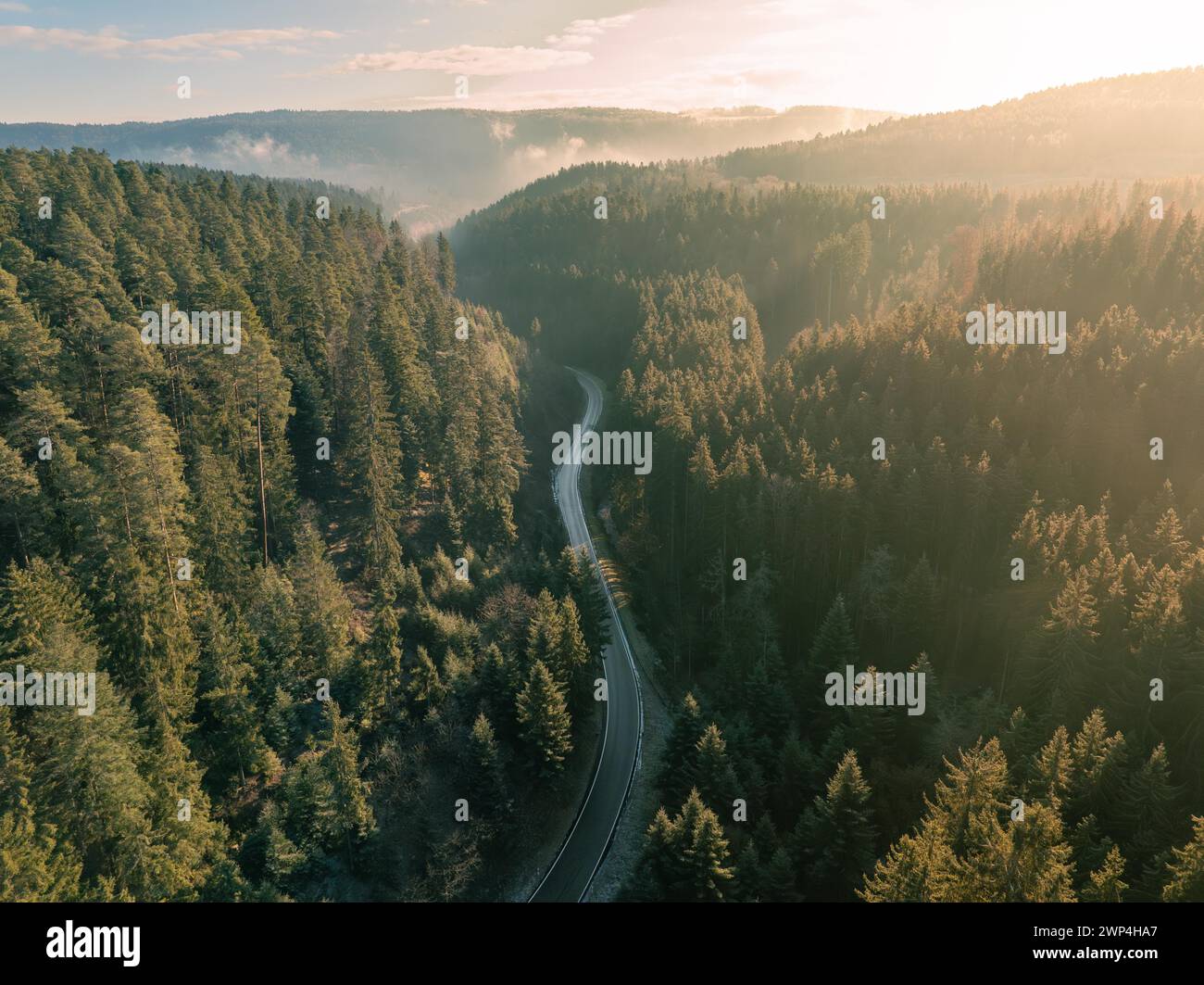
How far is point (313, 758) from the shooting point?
40.4 meters

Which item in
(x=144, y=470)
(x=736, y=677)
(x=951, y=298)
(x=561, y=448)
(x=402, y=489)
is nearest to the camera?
(x=144, y=470)

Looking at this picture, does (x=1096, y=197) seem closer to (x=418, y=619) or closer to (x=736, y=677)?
(x=736, y=677)

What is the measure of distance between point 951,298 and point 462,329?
2390 inches

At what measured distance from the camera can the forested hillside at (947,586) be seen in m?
30.0

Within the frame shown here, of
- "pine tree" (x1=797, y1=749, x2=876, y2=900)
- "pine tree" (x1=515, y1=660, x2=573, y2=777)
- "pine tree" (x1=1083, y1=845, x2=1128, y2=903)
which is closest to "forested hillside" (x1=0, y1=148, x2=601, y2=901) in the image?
"pine tree" (x1=515, y1=660, x2=573, y2=777)

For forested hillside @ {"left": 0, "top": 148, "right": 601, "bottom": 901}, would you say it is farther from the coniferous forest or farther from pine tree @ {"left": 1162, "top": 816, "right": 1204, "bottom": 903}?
pine tree @ {"left": 1162, "top": 816, "right": 1204, "bottom": 903}

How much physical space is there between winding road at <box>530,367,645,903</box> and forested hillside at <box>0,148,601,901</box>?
2166 millimetres

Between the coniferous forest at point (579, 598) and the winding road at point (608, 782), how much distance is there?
280 millimetres

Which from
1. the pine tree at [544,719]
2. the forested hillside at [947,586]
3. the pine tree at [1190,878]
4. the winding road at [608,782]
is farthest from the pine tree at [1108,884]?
the pine tree at [544,719]

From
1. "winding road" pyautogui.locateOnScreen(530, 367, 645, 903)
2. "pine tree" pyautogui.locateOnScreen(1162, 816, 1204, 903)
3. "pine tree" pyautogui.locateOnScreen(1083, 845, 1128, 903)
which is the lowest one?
"winding road" pyautogui.locateOnScreen(530, 367, 645, 903)

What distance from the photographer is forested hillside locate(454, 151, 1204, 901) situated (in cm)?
2995

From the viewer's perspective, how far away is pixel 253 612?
46.0m

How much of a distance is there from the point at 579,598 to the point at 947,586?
87.2ft

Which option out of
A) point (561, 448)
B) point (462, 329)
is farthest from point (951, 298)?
point (462, 329)
